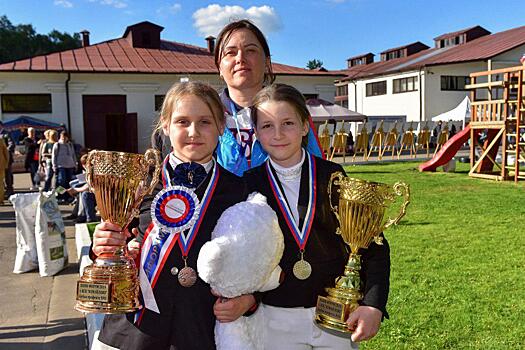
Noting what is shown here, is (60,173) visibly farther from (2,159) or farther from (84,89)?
(84,89)

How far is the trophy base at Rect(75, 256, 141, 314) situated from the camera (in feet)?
5.78

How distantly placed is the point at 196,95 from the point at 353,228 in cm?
77

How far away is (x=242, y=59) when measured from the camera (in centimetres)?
236

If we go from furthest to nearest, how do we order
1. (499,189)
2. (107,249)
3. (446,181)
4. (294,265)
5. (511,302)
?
(446,181)
(499,189)
(511,302)
(294,265)
(107,249)

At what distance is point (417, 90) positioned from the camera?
33281 millimetres

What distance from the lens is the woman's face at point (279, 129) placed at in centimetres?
198

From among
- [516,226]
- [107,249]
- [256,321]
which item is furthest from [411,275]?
[107,249]

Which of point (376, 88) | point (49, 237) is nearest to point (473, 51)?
point (376, 88)

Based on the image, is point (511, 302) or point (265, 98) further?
point (511, 302)

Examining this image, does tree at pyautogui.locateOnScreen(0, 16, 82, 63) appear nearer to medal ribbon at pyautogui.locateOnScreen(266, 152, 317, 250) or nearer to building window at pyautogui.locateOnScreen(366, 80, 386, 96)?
building window at pyautogui.locateOnScreen(366, 80, 386, 96)

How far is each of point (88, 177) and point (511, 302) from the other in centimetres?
394

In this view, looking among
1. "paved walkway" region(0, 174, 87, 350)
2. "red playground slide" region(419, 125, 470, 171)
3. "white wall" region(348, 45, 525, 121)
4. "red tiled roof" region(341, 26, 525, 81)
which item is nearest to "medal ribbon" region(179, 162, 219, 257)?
"paved walkway" region(0, 174, 87, 350)

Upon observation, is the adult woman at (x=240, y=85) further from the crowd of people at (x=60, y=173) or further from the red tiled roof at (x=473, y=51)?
the red tiled roof at (x=473, y=51)

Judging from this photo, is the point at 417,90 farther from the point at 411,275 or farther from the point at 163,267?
the point at 163,267
